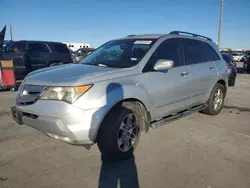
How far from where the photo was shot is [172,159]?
3.04 m

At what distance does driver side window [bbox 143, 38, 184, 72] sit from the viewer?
343 cm

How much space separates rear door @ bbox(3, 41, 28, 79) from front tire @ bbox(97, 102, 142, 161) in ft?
27.2

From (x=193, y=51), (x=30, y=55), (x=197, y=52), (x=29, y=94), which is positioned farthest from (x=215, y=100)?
(x=30, y=55)

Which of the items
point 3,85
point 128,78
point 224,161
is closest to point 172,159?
point 224,161

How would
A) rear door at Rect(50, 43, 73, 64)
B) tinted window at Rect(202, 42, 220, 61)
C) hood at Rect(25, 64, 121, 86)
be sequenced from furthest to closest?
rear door at Rect(50, 43, 73, 64)
tinted window at Rect(202, 42, 220, 61)
hood at Rect(25, 64, 121, 86)

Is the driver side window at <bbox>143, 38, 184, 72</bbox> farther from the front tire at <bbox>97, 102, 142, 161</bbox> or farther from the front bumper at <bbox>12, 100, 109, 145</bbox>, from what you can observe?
the front bumper at <bbox>12, 100, 109, 145</bbox>

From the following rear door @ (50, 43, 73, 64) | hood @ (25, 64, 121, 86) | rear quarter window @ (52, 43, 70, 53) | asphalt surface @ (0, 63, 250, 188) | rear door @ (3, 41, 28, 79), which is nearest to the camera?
asphalt surface @ (0, 63, 250, 188)

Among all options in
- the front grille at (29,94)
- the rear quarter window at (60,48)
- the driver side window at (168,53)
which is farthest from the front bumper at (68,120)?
the rear quarter window at (60,48)

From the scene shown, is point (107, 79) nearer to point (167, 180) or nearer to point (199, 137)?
point (167, 180)

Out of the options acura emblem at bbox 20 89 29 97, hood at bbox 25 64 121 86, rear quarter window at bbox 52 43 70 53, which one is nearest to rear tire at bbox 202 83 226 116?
hood at bbox 25 64 121 86

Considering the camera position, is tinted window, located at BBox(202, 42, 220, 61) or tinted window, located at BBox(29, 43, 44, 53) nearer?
tinted window, located at BBox(202, 42, 220, 61)

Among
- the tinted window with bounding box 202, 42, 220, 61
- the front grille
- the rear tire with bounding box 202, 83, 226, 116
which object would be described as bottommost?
the rear tire with bounding box 202, 83, 226, 116

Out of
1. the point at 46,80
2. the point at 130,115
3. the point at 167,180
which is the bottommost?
the point at 167,180

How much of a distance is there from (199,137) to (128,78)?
1.84 metres
